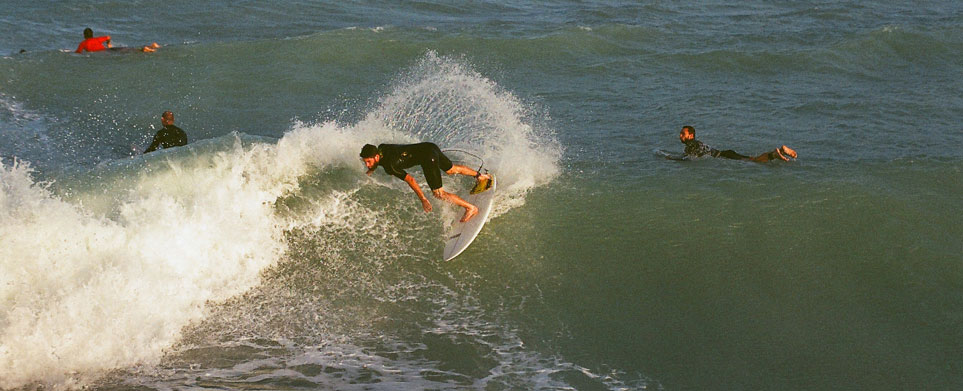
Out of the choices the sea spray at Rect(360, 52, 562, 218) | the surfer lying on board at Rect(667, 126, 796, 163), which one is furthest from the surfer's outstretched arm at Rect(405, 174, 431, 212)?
the surfer lying on board at Rect(667, 126, 796, 163)

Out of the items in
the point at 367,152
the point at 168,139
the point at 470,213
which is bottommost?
the point at 470,213

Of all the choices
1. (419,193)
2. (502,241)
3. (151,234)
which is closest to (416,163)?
(419,193)

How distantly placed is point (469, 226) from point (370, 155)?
4.99ft

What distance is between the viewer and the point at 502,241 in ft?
31.6

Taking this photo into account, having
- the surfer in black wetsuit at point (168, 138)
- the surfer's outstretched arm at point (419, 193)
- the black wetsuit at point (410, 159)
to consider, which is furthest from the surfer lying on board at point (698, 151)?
the surfer in black wetsuit at point (168, 138)

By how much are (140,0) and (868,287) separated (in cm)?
2422

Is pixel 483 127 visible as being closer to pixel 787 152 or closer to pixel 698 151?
pixel 698 151

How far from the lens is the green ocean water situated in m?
7.27

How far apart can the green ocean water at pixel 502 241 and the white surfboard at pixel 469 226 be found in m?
0.17

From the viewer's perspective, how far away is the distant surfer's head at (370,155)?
29.2 feet

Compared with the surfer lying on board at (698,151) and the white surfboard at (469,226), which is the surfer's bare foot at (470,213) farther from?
the surfer lying on board at (698,151)

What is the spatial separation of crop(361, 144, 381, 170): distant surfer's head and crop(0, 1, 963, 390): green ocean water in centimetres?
112

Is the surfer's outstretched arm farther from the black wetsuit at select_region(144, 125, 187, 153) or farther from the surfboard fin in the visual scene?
the black wetsuit at select_region(144, 125, 187, 153)

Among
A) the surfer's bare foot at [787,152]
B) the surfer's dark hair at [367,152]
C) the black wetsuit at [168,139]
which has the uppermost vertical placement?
the surfer's dark hair at [367,152]
